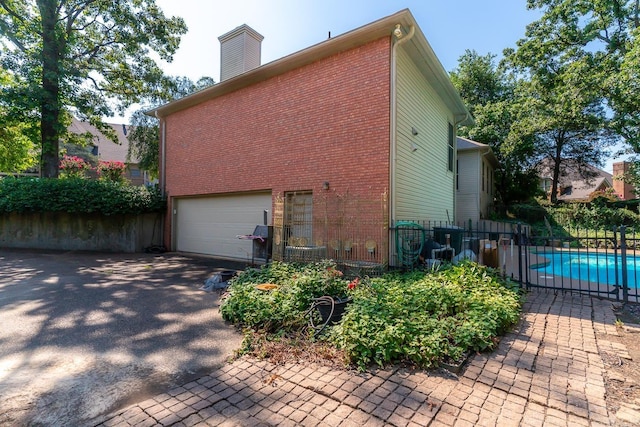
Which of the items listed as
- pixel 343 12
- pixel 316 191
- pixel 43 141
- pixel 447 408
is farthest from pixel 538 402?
pixel 43 141

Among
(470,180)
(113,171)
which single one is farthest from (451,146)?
(113,171)

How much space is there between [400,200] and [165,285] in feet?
Answer: 18.0

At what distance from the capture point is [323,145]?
776 cm

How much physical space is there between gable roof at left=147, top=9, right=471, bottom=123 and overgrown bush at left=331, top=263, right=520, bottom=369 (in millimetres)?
5283

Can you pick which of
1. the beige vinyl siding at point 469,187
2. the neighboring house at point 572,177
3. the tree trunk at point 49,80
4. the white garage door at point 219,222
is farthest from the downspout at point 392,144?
the neighboring house at point 572,177

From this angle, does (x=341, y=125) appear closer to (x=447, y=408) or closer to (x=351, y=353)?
(x=351, y=353)

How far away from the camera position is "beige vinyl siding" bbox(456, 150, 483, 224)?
16016 mm

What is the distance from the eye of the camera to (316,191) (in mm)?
7828

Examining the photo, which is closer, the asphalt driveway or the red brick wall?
the asphalt driveway

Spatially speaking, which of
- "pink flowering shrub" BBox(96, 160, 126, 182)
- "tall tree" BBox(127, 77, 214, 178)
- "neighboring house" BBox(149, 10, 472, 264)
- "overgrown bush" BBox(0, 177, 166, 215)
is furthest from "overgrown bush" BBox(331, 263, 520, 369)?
"pink flowering shrub" BBox(96, 160, 126, 182)

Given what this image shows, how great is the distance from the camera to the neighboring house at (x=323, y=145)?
22.6ft

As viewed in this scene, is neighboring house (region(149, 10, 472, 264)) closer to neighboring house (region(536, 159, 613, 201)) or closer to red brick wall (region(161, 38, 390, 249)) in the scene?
red brick wall (region(161, 38, 390, 249))

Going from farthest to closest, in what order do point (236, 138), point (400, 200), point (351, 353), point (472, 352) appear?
1. point (236, 138)
2. point (400, 200)
3. point (472, 352)
4. point (351, 353)

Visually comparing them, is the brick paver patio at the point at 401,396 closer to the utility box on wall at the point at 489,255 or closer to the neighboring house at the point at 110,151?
the utility box on wall at the point at 489,255
